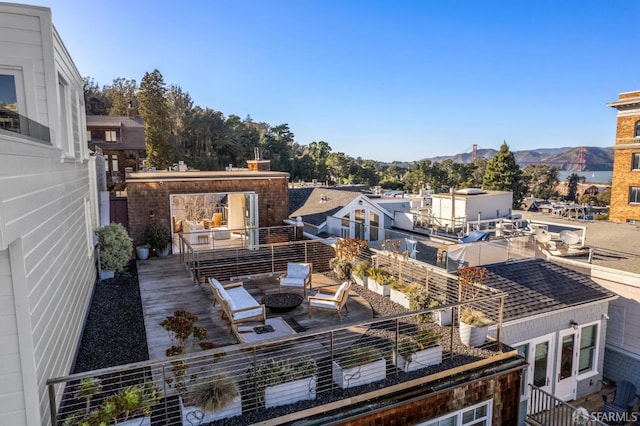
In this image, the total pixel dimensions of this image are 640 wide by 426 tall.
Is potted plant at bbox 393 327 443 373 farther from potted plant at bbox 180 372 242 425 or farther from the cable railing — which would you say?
potted plant at bbox 180 372 242 425

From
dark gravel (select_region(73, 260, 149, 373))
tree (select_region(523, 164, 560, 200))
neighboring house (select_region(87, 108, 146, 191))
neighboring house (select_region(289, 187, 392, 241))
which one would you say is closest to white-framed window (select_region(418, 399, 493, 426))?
dark gravel (select_region(73, 260, 149, 373))

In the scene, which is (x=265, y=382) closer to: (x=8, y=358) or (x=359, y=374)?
(x=359, y=374)

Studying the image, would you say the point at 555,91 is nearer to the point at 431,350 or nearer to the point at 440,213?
the point at 440,213

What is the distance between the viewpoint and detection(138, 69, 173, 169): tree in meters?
38.2

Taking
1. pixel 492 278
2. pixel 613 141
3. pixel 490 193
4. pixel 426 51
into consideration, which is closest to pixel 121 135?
pixel 426 51

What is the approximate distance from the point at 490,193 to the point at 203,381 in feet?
74.1

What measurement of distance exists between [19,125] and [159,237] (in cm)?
917

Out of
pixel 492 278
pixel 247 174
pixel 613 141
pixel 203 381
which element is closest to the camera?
pixel 203 381

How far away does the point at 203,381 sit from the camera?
534 cm

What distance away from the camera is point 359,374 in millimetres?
5664

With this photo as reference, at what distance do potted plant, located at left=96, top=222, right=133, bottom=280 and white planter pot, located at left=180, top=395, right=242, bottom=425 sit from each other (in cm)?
745

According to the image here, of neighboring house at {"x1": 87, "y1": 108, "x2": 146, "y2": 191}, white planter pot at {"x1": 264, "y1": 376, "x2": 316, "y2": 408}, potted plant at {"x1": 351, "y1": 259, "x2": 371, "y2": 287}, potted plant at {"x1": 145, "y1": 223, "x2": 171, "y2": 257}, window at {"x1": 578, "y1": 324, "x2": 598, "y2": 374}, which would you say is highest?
neighboring house at {"x1": 87, "y1": 108, "x2": 146, "y2": 191}

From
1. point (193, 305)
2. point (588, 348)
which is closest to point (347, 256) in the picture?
point (193, 305)

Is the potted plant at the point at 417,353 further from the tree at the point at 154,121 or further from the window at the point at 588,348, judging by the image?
the tree at the point at 154,121
